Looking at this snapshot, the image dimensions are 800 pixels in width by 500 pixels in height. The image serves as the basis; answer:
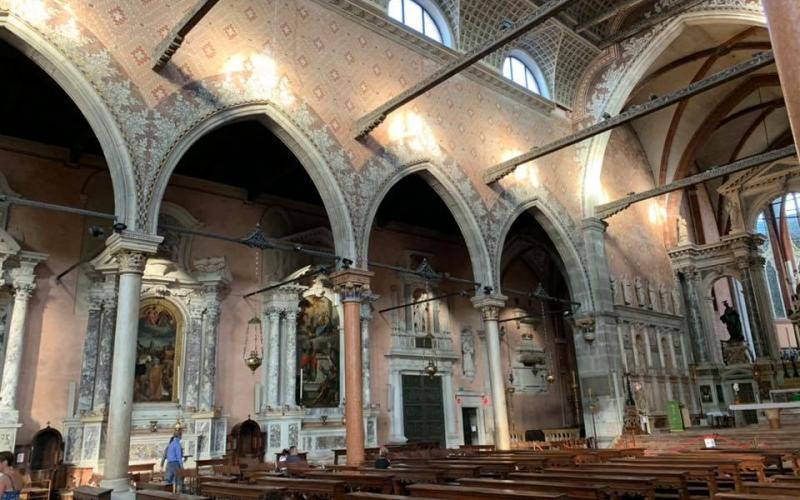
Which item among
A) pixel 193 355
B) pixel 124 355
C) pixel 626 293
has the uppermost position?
pixel 626 293

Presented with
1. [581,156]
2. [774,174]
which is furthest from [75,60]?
[774,174]

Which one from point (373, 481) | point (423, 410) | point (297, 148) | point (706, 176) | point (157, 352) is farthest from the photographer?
point (423, 410)

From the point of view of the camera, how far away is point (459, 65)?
12.4m

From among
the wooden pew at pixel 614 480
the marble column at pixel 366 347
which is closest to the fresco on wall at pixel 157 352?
the marble column at pixel 366 347

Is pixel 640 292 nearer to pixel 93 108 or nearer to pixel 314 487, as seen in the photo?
pixel 314 487

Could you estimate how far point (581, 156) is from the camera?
20906 millimetres

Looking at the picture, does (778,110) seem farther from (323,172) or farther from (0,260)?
(0,260)

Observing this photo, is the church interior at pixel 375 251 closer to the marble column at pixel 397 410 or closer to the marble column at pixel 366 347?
the marble column at pixel 366 347

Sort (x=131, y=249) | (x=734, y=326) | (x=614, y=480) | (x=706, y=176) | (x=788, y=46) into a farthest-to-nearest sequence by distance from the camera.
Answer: (x=734, y=326)
(x=706, y=176)
(x=131, y=249)
(x=614, y=480)
(x=788, y=46)

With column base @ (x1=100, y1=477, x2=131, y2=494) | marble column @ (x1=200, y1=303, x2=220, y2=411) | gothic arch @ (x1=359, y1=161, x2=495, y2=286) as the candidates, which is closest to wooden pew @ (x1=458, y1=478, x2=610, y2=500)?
column base @ (x1=100, y1=477, x2=131, y2=494)

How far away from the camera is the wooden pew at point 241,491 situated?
18.3 ft

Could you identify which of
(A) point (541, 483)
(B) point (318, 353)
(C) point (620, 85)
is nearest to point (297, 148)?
(B) point (318, 353)

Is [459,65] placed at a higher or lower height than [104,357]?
higher

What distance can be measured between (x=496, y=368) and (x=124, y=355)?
9.48m
